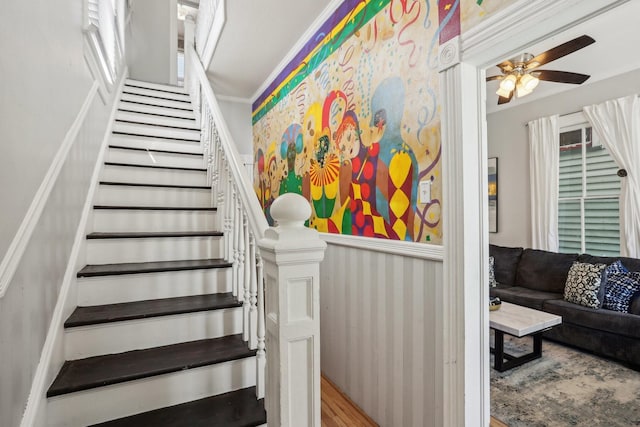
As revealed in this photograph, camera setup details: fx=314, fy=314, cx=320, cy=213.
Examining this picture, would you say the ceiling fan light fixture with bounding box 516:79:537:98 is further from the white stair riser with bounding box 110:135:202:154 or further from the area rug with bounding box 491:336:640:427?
the white stair riser with bounding box 110:135:202:154

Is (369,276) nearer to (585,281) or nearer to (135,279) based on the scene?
(135,279)

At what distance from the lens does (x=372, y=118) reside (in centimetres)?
191

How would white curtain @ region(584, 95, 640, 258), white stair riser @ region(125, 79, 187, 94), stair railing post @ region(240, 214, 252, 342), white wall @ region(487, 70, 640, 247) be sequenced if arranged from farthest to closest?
white stair riser @ region(125, 79, 187, 94), white wall @ region(487, 70, 640, 247), white curtain @ region(584, 95, 640, 258), stair railing post @ region(240, 214, 252, 342)

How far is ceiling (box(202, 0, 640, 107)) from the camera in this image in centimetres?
237

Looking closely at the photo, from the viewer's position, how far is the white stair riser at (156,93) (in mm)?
3741

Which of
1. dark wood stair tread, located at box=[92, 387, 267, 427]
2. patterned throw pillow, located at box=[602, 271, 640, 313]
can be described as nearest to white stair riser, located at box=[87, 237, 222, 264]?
dark wood stair tread, located at box=[92, 387, 267, 427]

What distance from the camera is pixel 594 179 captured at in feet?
11.4

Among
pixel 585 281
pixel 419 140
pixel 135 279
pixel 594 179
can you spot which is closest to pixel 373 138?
pixel 419 140

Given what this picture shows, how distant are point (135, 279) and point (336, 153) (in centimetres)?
148

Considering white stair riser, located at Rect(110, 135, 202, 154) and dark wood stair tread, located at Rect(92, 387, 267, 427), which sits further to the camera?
white stair riser, located at Rect(110, 135, 202, 154)

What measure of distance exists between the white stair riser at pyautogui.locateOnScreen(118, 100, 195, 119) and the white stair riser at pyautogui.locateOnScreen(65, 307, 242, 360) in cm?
265

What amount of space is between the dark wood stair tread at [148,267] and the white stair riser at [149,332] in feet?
0.92

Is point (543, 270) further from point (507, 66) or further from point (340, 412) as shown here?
point (340, 412)

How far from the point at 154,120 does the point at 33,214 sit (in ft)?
8.24
